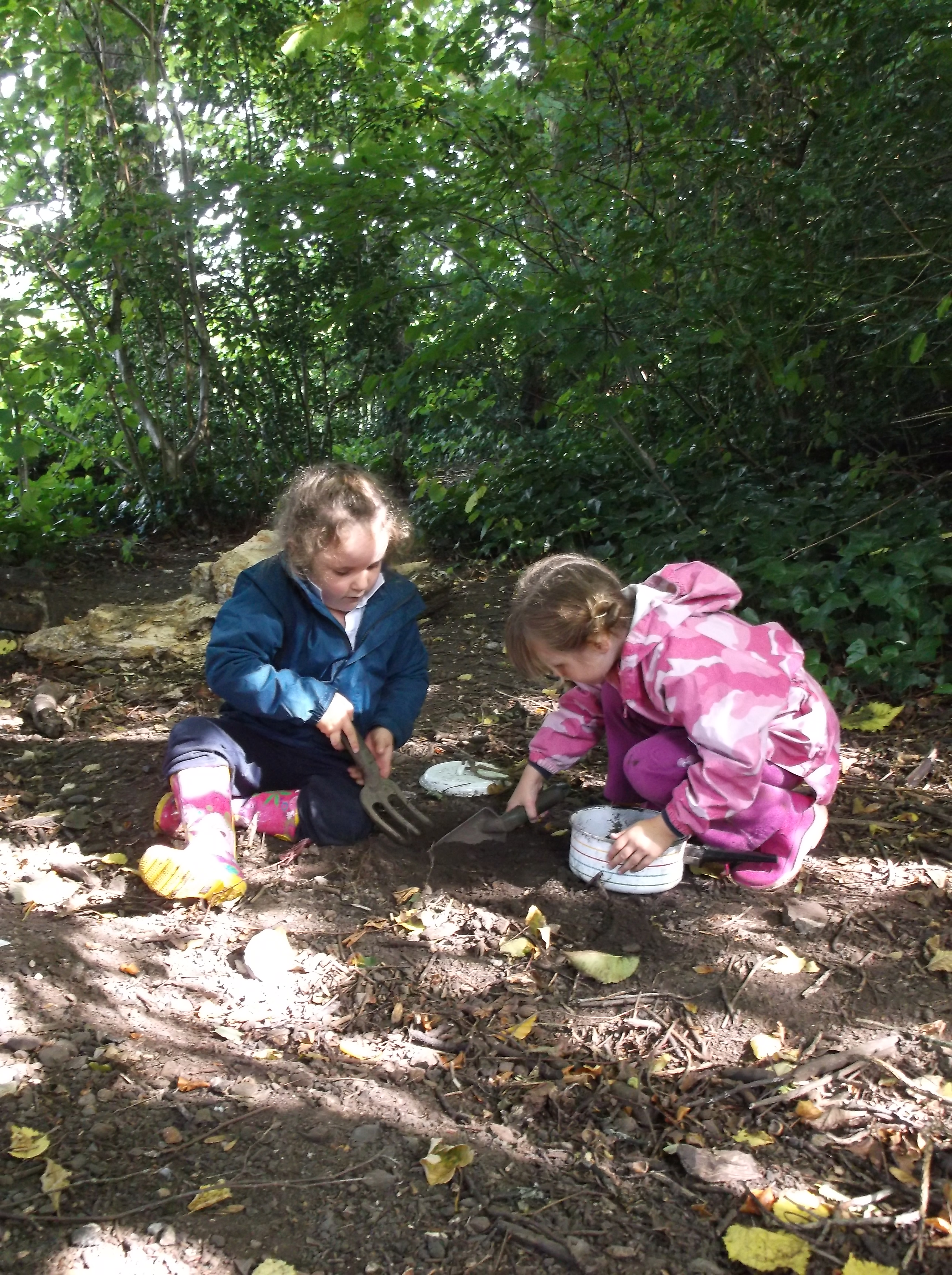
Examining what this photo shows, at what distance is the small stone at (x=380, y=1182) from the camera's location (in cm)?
146

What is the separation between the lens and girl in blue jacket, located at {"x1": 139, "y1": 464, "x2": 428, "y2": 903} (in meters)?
2.49

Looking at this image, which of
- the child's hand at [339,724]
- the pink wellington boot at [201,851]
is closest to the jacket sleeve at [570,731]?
the child's hand at [339,724]

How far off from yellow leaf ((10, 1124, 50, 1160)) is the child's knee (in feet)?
4.75

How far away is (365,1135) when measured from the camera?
1.58m

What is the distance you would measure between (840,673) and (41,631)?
3.68 metres

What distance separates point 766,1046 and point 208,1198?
1016 millimetres

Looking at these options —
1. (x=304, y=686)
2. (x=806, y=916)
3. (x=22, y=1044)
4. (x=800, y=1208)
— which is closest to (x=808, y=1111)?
(x=800, y=1208)

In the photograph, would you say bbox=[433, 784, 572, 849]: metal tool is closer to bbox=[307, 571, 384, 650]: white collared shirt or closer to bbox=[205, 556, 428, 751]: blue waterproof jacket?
bbox=[205, 556, 428, 751]: blue waterproof jacket

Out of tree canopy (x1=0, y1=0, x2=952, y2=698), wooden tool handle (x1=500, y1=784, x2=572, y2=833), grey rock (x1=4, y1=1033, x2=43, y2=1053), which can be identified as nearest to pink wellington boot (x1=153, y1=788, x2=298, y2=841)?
wooden tool handle (x1=500, y1=784, x2=572, y2=833)

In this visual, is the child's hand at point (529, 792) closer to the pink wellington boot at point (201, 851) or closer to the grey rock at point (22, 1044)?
the pink wellington boot at point (201, 851)

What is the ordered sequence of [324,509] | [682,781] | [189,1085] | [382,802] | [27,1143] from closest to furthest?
1. [27,1143]
2. [189,1085]
3. [682,781]
4. [324,509]
5. [382,802]

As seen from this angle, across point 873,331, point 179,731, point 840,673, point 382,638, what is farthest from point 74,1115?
point 873,331

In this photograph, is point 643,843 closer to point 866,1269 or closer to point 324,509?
point 866,1269

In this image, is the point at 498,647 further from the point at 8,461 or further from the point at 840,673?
the point at 8,461
